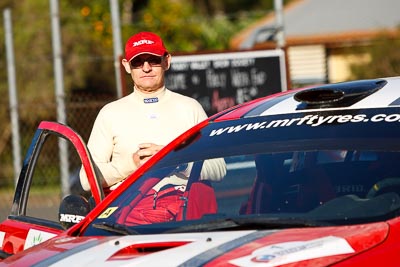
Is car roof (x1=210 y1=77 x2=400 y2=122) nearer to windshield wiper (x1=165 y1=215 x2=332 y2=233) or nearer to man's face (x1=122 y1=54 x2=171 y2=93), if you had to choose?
windshield wiper (x1=165 y1=215 x2=332 y2=233)

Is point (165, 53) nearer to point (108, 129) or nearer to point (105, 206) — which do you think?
point (108, 129)

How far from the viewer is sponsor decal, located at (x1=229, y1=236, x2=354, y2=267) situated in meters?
3.85

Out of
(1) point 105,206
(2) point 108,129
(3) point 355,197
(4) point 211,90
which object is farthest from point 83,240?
(4) point 211,90

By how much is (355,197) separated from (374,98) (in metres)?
0.56

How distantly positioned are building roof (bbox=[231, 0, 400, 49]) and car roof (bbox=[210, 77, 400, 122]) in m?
23.1

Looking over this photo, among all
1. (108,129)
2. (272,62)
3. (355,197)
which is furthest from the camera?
(272,62)

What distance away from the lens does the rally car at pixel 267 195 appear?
402 cm

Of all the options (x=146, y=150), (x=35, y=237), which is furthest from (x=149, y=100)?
(x=35, y=237)

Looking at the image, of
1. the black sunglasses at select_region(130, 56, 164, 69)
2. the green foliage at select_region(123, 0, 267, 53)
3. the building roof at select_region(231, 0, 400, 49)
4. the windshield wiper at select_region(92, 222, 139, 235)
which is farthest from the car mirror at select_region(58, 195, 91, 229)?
the building roof at select_region(231, 0, 400, 49)

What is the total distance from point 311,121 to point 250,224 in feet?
2.22

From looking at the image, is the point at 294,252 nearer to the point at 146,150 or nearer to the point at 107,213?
the point at 107,213

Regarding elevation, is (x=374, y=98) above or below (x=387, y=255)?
above

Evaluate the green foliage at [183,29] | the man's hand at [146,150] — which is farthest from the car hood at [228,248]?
the green foliage at [183,29]

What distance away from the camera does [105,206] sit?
5.06 m
